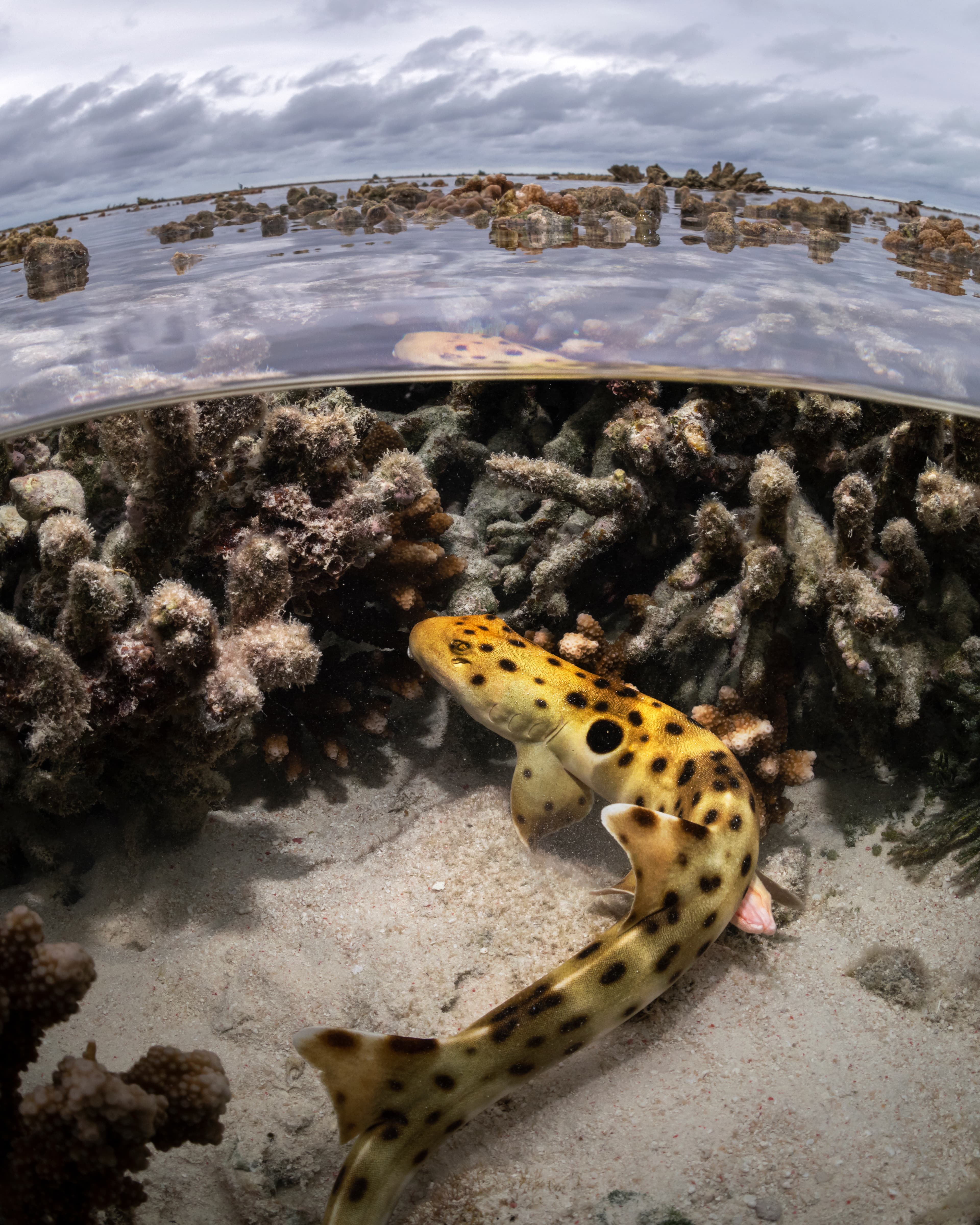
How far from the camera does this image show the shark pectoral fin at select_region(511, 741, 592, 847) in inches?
155

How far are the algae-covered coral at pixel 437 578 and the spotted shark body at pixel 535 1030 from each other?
1.02 m

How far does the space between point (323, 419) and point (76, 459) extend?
202 cm

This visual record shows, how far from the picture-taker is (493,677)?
12.8ft

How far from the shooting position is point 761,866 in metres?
3.96

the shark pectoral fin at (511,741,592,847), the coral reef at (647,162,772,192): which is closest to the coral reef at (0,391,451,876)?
the shark pectoral fin at (511,741,592,847)

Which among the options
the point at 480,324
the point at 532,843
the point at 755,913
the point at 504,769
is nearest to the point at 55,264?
the point at 480,324

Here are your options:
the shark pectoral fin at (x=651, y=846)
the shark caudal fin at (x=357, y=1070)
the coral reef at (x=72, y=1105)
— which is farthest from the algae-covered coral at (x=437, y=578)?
the shark caudal fin at (x=357, y=1070)

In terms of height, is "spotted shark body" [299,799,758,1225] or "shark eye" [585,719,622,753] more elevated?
"shark eye" [585,719,622,753]

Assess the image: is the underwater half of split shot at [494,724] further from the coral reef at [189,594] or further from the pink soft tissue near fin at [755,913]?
the pink soft tissue near fin at [755,913]

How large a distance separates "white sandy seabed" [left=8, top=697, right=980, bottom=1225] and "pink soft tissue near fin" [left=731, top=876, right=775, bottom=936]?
0.85ft

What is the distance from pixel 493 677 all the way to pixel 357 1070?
190 cm

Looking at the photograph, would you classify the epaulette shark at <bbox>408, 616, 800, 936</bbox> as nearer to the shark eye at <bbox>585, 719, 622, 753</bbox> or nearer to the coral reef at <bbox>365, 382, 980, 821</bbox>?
the shark eye at <bbox>585, 719, 622, 753</bbox>

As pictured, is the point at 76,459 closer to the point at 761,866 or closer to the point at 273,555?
the point at 273,555

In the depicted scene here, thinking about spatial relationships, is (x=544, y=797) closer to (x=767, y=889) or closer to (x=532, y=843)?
(x=532, y=843)
